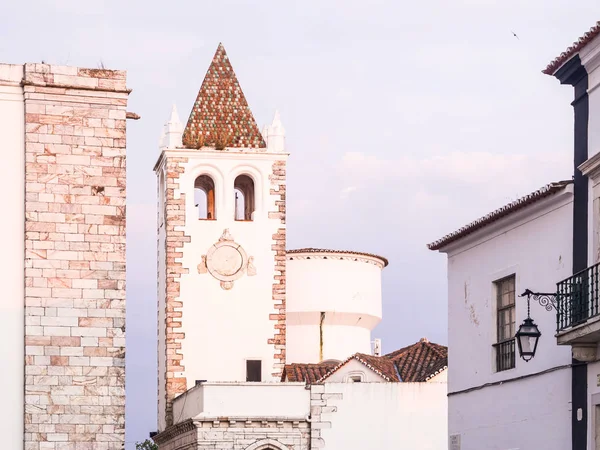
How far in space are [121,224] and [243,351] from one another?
21.2m

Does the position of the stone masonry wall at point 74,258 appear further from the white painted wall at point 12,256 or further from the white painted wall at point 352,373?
the white painted wall at point 352,373

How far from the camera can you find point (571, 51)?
71.2 ft

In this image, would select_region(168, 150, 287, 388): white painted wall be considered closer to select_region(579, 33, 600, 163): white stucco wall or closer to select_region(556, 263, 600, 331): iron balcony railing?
select_region(556, 263, 600, 331): iron balcony railing

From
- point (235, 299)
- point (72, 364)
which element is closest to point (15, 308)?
point (72, 364)

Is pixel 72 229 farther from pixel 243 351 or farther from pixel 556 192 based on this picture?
pixel 243 351

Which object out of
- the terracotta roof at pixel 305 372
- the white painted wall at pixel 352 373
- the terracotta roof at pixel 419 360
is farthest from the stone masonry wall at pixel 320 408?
the terracotta roof at pixel 305 372

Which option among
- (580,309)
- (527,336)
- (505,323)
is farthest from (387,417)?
(580,309)

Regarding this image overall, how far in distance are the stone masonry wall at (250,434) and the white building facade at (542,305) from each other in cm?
1133

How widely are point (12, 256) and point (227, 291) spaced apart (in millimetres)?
21345

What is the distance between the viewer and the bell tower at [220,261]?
1654 inches

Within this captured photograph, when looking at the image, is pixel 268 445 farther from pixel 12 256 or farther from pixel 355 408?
pixel 12 256

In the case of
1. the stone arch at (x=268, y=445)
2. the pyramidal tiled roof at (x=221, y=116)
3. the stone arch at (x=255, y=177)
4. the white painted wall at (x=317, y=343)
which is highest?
the pyramidal tiled roof at (x=221, y=116)

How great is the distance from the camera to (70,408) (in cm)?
2073

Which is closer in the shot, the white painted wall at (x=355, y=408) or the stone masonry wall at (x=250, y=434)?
the stone masonry wall at (x=250, y=434)
